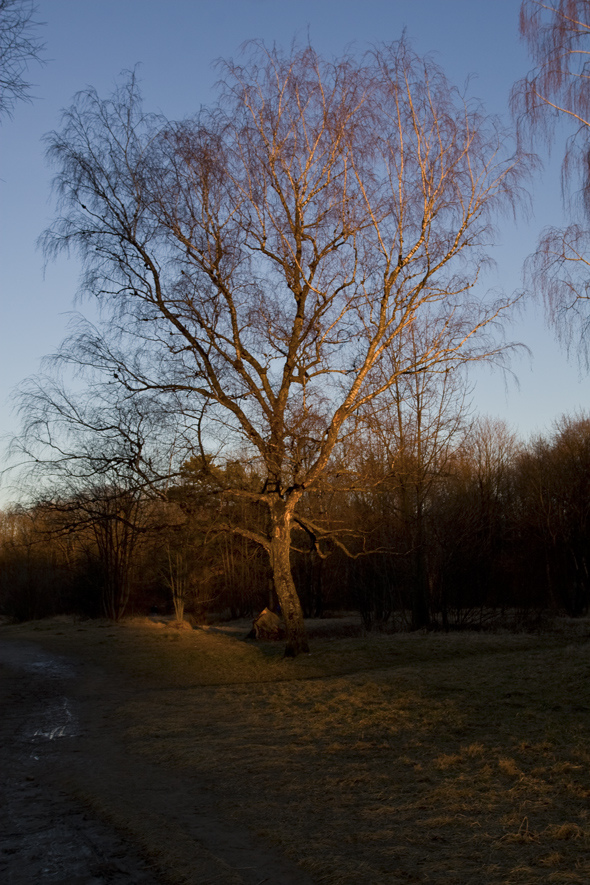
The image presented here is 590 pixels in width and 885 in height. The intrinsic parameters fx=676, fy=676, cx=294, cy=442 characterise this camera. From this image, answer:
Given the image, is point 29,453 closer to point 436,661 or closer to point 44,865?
point 436,661

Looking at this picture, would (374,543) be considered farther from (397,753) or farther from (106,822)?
(106,822)

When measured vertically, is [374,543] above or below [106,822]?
above

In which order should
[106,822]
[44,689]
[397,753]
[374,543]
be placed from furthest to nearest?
[374,543] → [44,689] → [397,753] → [106,822]

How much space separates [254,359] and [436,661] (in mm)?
6555

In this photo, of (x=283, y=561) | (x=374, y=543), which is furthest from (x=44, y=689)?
(x=374, y=543)

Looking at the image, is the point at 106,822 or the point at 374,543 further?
the point at 374,543

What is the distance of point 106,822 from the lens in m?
4.74

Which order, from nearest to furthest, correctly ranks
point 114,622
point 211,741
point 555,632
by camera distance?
point 211,741 → point 555,632 → point 114,622

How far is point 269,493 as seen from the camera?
13031 mm

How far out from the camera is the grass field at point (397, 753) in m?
3.81

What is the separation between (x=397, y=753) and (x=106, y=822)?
260 cm

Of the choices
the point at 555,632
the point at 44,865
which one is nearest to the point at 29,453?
the point at 44,865

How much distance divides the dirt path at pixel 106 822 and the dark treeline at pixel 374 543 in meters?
5.50

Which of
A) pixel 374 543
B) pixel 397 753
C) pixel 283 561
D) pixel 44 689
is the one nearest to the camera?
pixel 397 753
